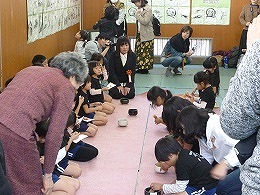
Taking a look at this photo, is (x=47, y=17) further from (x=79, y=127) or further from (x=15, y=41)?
(x=79, y=127)

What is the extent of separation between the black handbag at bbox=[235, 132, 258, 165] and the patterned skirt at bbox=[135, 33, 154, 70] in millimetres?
7069

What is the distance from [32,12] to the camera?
6.07 metres

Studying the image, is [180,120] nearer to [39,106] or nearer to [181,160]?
[181,160]

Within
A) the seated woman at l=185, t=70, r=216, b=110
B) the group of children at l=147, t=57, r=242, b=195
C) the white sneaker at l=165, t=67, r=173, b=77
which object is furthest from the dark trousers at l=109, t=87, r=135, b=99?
the group of children at l=147, t=57, r=242, b=195

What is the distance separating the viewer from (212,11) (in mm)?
9617

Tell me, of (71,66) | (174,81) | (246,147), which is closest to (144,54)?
(174,81)

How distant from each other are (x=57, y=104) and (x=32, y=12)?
3.74m

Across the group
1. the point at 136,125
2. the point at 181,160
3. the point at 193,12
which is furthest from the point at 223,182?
the point at 193,12

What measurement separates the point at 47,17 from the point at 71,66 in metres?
4.29

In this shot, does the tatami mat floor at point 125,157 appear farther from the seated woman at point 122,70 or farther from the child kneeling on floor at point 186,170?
the child kneeling on floor at point 186,170

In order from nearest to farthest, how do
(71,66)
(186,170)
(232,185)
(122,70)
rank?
(71,66) < (232,185) < (186,170) < (122,70)

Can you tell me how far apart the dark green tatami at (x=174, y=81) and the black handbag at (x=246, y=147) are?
4836 millimetres

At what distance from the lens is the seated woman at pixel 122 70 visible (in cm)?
657

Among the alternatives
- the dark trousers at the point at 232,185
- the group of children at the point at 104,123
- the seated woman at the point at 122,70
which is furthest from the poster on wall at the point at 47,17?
the dark trousers at the point at 232,185
